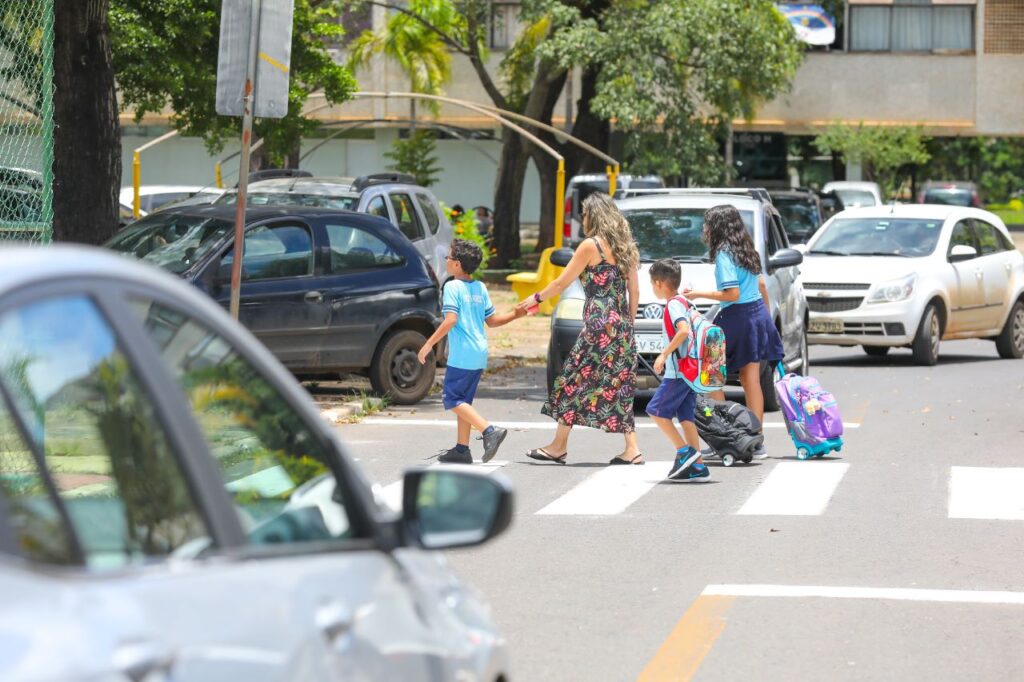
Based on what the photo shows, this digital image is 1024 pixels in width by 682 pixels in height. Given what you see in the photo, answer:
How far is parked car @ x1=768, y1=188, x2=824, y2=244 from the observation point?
1187 inches

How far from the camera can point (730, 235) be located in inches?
473

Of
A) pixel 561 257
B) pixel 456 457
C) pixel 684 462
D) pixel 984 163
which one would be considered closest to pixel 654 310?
pixel 561 257

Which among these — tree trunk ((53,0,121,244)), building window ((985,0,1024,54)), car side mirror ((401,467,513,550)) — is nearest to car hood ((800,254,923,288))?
tree trunk ((53,0,121,244))

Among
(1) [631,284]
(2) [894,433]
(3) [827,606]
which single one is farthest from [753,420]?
(3) [827,606]

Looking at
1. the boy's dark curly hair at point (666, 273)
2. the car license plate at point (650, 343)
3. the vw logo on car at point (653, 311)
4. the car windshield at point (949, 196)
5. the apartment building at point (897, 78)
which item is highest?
the apartment building at point (897, 78)

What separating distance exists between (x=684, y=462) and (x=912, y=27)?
139ft

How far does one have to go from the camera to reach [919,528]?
911cm

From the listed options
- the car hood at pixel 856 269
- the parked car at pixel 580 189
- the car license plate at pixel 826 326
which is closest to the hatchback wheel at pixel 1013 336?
the car hood at pixel 856 269

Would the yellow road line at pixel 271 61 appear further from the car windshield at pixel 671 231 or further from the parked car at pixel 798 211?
the parked car at pixel 798 211

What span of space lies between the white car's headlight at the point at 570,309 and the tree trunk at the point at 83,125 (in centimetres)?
373

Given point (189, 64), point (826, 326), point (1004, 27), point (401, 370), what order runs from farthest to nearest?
point (1004, 27) → point (189, 64) → point (826, 326) → point (401, 370)

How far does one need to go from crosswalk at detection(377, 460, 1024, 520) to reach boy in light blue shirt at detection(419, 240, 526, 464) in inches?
11.2

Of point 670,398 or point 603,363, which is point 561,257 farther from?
point 670,398

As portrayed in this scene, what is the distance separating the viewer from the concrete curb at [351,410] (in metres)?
13.8
